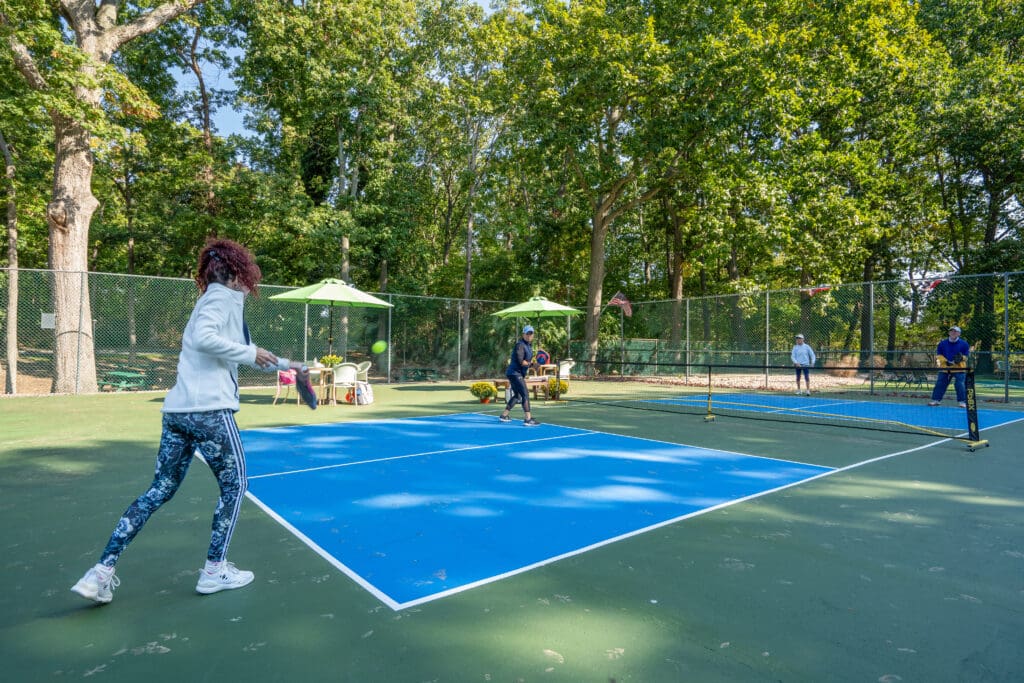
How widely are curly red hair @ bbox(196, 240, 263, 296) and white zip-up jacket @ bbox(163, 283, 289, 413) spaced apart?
0.07 metres

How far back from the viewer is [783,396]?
15992 mm

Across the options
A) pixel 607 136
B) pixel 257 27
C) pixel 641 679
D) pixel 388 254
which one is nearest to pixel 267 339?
pixel 388 254

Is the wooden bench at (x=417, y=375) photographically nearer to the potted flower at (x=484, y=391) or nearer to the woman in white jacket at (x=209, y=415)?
the potted flower at (x=484, y=391)

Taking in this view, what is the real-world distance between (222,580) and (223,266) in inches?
68.1

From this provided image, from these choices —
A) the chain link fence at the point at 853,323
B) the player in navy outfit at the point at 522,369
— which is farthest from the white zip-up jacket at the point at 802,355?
the player in navy outfit at the point at 522,369

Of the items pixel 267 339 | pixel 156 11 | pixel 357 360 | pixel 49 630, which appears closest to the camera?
pixel 49 630

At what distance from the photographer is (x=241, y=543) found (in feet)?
12.8

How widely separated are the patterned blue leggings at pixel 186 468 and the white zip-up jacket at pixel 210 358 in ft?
0.20

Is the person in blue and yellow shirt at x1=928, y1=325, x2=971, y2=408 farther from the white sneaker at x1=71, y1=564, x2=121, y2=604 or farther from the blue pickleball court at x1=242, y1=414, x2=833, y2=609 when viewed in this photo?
the white sneaker at x1=71, y1=564, x2=121, y2=604

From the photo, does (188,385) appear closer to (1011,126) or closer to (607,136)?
(607,136)

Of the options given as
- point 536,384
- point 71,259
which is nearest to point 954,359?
point 536,384

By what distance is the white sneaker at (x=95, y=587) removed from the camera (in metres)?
2.86

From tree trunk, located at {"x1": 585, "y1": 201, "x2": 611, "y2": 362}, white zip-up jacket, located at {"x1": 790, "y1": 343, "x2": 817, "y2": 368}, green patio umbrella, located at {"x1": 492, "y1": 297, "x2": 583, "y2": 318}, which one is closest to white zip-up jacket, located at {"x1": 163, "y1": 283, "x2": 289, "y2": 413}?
green patio umbrella, located at {"x1": 492, "y1": 297, "x2": 583, "y2": 318}

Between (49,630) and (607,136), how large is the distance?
22.2 meters
